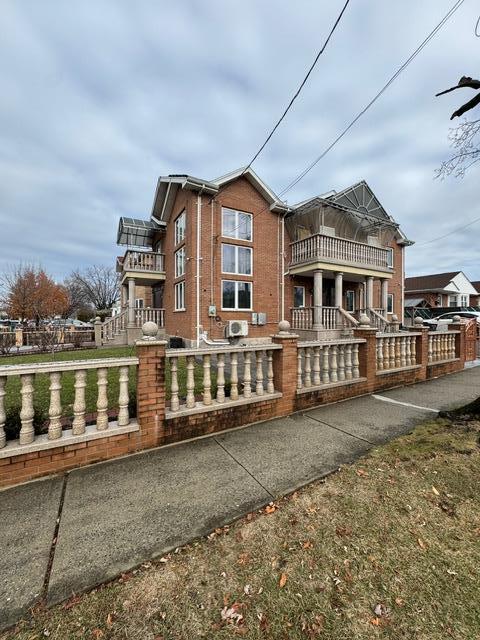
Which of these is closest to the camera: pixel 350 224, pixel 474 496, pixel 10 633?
pixel 10 633

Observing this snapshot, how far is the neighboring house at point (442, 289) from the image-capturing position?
1382 inches

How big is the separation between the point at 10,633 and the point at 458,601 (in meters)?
2.56

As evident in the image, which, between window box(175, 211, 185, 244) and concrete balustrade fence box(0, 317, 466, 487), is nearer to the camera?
concrete balustrade fence box(0, 317, 466, 487)

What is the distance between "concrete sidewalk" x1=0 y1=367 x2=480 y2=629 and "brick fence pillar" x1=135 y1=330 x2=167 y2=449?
25cm

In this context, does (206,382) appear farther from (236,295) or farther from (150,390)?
(236,295)

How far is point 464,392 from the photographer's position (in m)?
6.08

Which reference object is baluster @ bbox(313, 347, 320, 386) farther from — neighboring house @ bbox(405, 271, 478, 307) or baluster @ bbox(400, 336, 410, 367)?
neighboring house @ bbox(405, 271, 478, 307)

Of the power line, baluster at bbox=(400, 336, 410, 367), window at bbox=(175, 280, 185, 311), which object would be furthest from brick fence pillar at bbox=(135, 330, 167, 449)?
window at bbox=(175, 280, 185, 311)

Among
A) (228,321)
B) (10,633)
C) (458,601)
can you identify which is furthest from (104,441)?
(228,321)

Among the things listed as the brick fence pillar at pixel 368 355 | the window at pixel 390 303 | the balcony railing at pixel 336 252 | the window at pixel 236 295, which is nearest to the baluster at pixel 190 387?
the brick fence pillar at pixel 368 355

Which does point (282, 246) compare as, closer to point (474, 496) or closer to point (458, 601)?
point (474, 496)

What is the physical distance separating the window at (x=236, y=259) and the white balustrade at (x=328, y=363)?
27.4 ft

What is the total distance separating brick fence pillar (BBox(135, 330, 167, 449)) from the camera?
11.4 ft

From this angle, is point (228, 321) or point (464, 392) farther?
point (228, 321)
